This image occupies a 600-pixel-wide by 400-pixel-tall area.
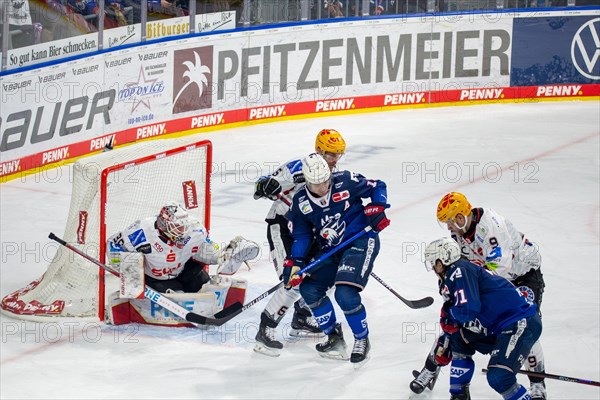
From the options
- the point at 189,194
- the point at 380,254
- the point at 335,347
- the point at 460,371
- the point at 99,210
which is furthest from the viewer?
the point at 380,254

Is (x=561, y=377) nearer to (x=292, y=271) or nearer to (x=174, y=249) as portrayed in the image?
(x=292, y=271)

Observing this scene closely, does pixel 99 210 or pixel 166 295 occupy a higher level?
pixel 99 210

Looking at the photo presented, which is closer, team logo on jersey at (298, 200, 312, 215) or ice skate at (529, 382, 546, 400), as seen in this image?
ice skate at (529, 382, 546, 400)

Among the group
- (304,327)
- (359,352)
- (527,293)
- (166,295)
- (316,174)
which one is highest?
(316,174)

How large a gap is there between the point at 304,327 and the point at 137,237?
128cm

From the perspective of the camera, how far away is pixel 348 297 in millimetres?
6480

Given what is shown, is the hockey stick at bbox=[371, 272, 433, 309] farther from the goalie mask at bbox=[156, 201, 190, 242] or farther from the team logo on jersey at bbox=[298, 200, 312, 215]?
the goalie mask at bbox=[156, 201, 190, 242]

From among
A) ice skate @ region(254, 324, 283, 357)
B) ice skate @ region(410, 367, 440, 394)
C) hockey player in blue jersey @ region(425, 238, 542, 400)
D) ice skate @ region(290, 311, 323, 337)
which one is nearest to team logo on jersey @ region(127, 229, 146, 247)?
ice skate @ region(254, 324, 283, 357)

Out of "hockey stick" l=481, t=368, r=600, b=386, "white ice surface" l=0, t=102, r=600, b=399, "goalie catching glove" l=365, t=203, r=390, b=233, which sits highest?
"goalie catching glove" l=365, t=203, r=390, b=233

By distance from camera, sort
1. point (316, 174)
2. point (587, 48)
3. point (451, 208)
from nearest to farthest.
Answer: point (451, 208) < point (316, 174) < point (587, 48)

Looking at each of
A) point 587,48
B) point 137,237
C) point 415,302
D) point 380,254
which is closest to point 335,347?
point 415,302

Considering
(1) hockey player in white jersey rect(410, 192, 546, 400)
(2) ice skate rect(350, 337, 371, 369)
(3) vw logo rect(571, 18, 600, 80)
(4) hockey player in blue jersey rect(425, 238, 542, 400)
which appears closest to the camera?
(4) hockey player in blue jersey rect(425, 238, 542, 400)

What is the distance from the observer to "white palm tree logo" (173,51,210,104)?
13367 millimetres

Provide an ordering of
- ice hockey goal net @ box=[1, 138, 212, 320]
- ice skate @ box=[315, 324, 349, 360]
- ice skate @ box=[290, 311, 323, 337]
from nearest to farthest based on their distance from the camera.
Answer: ice skate @ box=[315, 324, 349, 360] < ice skate @ box=[290, 311, 323, 337] < ice hockey goal net @ box=[1, 138, 212, 320]
